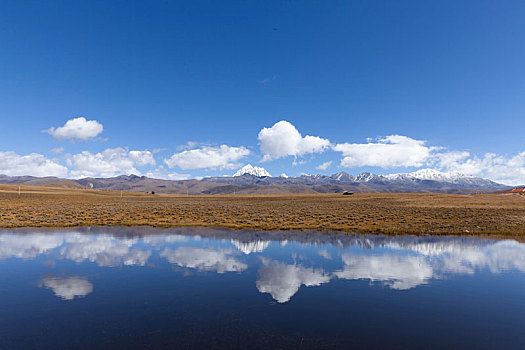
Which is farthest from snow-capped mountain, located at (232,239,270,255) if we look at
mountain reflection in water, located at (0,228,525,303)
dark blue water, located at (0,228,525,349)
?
dark blue water, located at (0,228,525,349)

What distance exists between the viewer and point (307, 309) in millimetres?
12750

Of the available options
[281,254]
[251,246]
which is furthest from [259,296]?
[251,246]

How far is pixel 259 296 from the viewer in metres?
14.3

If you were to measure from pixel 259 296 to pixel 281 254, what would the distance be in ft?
30.5

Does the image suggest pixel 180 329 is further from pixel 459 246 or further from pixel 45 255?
pixel 459 246

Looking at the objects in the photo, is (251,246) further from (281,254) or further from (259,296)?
(259,296)

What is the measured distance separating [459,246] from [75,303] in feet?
98.5

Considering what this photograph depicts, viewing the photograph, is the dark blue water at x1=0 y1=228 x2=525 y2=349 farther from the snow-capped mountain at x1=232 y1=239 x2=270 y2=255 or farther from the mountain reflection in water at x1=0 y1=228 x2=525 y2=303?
the snow-capped mountain at x1=232 y1=239 x2=270 y2=255

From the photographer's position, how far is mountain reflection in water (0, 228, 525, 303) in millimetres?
17156

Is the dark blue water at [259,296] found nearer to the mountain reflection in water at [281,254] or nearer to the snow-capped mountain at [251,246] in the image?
the mountain reflection in water at [281,254]

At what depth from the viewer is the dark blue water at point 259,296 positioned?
10.3 meters

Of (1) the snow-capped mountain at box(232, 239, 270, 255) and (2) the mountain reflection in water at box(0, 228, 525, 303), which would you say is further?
(1) the snow-capped mountain at box(232, 239, 270, 255)

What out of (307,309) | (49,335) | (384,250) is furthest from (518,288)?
(49,335)

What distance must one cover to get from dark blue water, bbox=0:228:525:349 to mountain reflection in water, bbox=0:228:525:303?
0.44 feet
